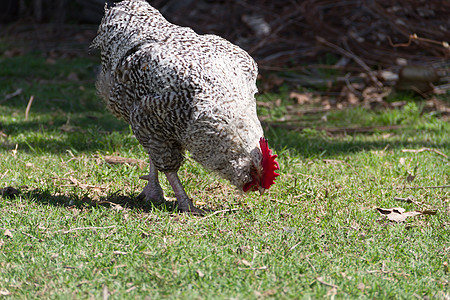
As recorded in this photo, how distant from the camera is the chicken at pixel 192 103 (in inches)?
154

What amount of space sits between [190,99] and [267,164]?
0.78 m

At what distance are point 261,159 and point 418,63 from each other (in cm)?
544

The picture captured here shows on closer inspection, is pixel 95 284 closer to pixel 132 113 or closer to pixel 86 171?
pixel 132 113

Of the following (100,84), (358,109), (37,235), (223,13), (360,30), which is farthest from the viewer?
(223,13)

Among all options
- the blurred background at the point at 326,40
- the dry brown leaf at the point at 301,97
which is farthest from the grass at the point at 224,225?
the blurred background at the point at 326,40

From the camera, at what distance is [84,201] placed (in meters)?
4.52

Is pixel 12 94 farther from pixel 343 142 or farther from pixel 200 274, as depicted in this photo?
pixel 200 274

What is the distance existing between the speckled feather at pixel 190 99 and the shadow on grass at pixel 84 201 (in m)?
0.42

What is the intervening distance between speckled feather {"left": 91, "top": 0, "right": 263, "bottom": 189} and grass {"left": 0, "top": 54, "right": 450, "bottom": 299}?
0.54 m

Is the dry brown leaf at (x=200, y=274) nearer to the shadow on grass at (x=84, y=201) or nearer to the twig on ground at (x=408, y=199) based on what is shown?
the shadow on grass at (x=84, y=201)

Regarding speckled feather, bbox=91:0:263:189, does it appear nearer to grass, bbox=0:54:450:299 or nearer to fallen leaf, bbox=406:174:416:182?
grass, bbox=0:54:450:299

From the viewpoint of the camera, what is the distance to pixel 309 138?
6.54m

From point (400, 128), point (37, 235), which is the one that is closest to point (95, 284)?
point (37, 235)

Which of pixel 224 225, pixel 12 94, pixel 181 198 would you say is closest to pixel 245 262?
pixel 224 225
